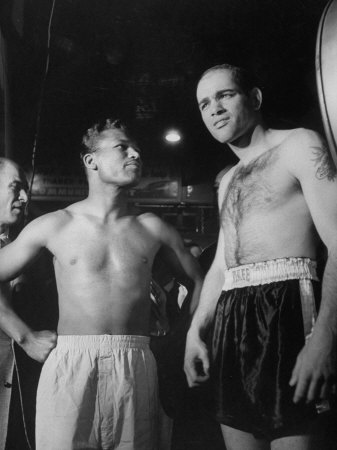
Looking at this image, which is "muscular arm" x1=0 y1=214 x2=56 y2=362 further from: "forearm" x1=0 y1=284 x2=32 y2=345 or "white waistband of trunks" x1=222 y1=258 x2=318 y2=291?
"white waistband of trunks" x1=222 y1=258 x2=318 y2=291

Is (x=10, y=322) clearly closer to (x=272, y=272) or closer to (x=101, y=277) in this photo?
(x=101, y=277)

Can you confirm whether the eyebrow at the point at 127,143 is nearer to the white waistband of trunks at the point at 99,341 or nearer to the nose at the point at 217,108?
the nose at the point at 217,108

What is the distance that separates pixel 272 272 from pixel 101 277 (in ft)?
1.42

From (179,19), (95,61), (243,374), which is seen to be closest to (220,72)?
(179,19)

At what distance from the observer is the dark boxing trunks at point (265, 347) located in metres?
0.81

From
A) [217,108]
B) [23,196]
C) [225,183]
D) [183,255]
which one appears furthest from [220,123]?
[23,196]

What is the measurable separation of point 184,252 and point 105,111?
26.8 inches

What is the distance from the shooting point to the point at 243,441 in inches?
34.6

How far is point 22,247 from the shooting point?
43.4 inches

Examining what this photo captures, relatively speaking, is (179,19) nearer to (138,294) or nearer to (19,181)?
(19,181)

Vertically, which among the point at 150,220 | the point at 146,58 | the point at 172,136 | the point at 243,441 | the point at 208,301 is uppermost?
the point at 146,58

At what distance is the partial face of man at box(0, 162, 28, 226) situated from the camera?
1185 mm

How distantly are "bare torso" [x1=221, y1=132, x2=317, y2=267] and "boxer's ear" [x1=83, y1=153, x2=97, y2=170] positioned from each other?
433 millimetres

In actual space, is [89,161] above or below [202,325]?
above
